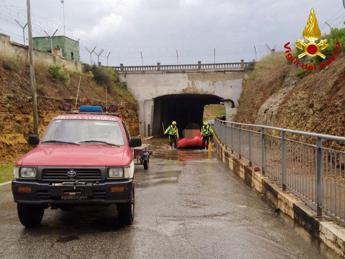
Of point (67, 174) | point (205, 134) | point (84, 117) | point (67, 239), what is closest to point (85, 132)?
point (84, 117)

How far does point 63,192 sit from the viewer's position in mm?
6945

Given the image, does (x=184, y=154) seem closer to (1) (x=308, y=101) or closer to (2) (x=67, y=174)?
(1) (x=308, y=101)

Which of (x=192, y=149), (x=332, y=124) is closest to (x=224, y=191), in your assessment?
(x=332, y=124)

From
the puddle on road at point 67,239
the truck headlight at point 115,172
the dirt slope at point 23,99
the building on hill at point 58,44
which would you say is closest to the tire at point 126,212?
the truck headlight at point 115,172

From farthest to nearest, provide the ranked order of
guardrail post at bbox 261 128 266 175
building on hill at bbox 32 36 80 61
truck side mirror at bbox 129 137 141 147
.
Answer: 1. building on hill at bbox 32 36 80 61
2. guardrail post at bbox 261 128 266 175
3. truck side mirror at bbox 129 137 141 147

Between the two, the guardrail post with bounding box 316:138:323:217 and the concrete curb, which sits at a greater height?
the guardrail post with bounding box 316:138:323:217

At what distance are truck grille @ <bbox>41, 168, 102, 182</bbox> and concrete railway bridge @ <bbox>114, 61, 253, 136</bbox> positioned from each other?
1327 inches

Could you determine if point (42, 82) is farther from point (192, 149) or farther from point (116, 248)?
point (116, 248)

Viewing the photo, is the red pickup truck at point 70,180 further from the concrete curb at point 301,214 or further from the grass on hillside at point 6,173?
the grass on hillside at point 6,173

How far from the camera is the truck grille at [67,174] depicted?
6988mm

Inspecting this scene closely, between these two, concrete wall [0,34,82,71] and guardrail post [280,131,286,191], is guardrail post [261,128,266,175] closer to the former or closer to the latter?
guardrail post [280,131,286,191]

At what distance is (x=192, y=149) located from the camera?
27.4 meters

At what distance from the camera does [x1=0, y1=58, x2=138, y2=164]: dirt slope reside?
19.8 m

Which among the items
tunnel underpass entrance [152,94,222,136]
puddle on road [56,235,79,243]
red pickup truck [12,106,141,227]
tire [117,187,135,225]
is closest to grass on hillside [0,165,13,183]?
red pickup truck [12,106,141,227]
